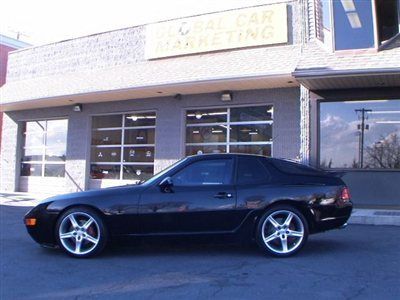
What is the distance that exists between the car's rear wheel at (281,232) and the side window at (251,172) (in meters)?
0.47

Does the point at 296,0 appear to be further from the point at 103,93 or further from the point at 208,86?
the point at 103,93

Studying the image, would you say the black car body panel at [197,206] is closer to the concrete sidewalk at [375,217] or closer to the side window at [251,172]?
the side window at [251,172]

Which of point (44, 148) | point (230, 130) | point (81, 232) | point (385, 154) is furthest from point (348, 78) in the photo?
point (44, 148)

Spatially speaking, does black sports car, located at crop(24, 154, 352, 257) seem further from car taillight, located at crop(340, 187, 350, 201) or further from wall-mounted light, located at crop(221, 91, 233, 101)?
wall-mounted light, located at crop(221, 91, 233, 101)

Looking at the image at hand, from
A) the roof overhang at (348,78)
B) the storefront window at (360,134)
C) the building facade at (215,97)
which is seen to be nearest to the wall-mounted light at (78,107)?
the building facade at (215,97)

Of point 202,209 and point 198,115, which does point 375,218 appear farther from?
point 198,115

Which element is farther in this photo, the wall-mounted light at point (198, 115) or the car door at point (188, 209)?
the wall-mounted light at point (198, 115)

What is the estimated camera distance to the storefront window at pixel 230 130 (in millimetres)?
13984

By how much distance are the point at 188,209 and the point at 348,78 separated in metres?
6.22

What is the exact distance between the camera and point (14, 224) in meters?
10.6

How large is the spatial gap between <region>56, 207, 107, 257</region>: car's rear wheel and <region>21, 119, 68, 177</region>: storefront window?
11971 millimetres

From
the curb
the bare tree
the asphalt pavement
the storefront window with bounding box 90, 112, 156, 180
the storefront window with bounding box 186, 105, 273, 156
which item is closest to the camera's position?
the asphalt pavement

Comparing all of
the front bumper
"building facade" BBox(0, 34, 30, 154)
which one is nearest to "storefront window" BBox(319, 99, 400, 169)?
the front bumper

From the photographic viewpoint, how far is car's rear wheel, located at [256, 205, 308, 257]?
6719 millimetres
